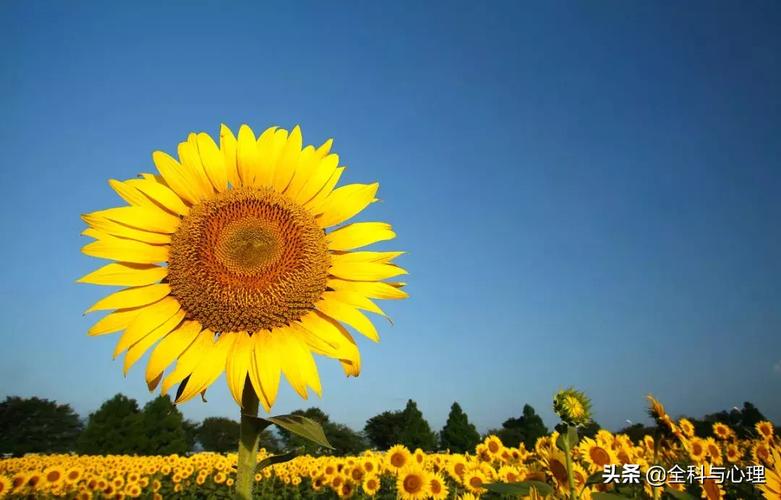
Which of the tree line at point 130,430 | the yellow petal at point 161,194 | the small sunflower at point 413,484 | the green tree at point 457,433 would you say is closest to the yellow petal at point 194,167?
the yellow petal at point 161,194

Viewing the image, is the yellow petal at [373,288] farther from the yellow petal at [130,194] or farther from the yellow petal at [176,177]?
the yellow petal at [130,194]

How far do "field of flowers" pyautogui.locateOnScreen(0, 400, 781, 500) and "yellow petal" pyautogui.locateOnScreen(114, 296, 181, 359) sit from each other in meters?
2.39

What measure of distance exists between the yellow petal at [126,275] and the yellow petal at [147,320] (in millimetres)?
135

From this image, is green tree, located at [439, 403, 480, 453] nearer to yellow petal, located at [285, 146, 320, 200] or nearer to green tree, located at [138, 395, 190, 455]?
green tree, located at [138, 395, 190, 455]

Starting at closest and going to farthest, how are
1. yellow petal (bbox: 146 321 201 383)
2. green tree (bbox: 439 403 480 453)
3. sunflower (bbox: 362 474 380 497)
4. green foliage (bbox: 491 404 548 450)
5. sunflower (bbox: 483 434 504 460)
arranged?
yellow petal (bbox: 146 321 201 383)
sunflower (bbox: 362 474 380 497)
sunflower (bbox: 483 434 504 460)
green foliage (bbox: 491 404 548 450)
green tree (bbox: 439 403 480 453)

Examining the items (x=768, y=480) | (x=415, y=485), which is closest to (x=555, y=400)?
(x=768, y=480)

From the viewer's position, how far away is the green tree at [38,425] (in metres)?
44.7

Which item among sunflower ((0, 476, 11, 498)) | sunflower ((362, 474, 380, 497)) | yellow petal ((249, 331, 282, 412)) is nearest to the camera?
yellow petal ((249, 331, 282, 412))

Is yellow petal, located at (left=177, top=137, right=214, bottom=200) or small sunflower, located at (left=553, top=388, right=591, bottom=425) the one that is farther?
small sunflower, located at (left=553, top=388, right=591, bottom=425)

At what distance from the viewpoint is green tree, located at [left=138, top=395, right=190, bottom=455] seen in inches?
1575

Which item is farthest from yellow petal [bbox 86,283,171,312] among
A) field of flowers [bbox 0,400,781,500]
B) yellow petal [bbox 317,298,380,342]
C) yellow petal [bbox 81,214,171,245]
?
field of flowers [bbox 0,400,781,500]

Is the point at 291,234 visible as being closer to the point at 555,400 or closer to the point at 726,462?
the point at 555,400

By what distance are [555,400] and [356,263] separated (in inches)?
113

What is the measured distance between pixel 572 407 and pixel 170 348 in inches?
140
